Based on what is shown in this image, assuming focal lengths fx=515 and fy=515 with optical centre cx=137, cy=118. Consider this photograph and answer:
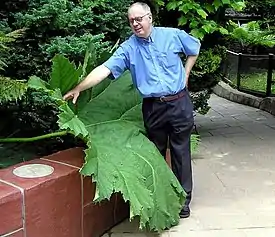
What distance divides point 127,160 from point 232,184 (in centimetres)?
174

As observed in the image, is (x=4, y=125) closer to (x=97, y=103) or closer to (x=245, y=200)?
(x=97, y=103)

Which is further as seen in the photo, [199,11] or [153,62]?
[199,11]

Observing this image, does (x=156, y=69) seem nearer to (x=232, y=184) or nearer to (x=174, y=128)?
(x=174, y=128)

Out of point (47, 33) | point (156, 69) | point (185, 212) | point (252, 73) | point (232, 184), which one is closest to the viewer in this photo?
point (156, 69)

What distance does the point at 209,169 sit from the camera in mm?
5320

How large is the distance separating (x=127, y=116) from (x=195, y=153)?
217 centimetres

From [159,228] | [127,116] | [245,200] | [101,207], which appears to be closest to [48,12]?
[127,116]

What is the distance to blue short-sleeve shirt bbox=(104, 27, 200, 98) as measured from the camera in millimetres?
3639

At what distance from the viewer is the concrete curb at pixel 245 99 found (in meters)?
9.15

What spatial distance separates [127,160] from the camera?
3.39 m

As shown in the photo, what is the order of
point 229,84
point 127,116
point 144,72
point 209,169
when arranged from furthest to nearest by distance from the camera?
1. point 229,84
2. point 209,169
3. point 127,116
4. point 144,72


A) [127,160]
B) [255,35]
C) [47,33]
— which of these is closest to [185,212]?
[127,160]

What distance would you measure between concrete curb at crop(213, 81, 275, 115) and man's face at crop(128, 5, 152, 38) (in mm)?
5632

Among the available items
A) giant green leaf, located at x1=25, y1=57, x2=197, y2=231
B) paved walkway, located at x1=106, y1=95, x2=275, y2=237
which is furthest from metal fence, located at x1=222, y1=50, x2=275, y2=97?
giant green leaf, located at x1=25, y1=57, x2=197, y2=231
